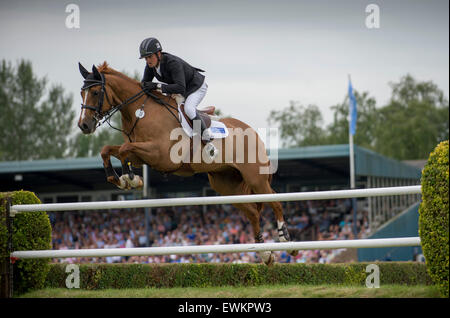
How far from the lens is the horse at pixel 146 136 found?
18.2 feet

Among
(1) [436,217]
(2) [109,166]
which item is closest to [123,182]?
(2) [109,166]

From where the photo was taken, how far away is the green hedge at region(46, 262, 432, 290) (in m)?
6.71

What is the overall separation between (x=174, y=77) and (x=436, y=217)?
3.03m

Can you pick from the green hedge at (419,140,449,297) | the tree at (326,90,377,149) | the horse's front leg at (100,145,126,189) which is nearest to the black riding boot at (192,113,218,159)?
the horse's front leg at (100,145,126,189)

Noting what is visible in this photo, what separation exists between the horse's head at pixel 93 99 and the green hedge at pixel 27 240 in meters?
1.05

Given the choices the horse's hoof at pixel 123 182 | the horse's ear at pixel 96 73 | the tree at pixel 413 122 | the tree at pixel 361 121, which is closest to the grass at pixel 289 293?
the horse's hoof at pixel 123 182

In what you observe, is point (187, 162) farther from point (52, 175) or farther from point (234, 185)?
point (52, 175)

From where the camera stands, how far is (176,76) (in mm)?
5695

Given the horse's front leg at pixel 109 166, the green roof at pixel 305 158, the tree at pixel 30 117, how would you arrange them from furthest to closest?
the tree at pixel 30 117 → the green roof at pixel 305 158 → the horse's front leg at pixel 109 166

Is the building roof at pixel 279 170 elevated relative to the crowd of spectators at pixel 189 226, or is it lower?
elevated

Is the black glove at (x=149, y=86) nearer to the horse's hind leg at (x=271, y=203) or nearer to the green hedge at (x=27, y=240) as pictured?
the horse's hind leg at (x=271, y=203)

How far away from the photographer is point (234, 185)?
6574 millimetres

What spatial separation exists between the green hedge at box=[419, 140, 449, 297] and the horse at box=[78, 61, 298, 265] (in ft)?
6.49
